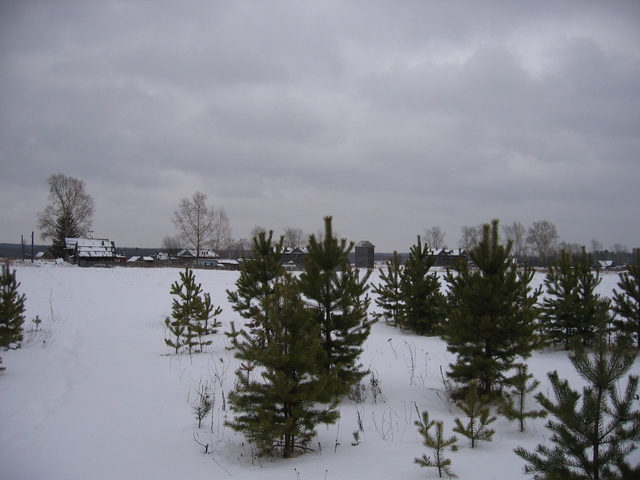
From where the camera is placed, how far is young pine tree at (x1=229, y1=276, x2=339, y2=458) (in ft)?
16.3

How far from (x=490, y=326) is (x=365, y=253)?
135 ft

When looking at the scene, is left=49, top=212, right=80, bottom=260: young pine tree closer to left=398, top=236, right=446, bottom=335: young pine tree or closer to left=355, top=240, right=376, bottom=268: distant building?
left=355, top=240, right=376, bottom=268: distant building

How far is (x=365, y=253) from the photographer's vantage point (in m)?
48.2

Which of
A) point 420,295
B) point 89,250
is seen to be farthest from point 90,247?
point 420,295

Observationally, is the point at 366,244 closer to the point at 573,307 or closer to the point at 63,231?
the point at 573,307

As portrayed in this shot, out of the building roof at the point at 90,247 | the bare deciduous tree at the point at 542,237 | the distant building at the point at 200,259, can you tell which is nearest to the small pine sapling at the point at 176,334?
the distant building at the point at 200,259

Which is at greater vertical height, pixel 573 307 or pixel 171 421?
pixel 573 307

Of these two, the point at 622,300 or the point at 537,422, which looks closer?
the point at 537,422

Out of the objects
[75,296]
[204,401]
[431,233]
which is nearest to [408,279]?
[204,401]

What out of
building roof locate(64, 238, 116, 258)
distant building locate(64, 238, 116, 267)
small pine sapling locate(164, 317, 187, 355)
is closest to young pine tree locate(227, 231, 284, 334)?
small pine sapling locate(164, 317, 187, 355)

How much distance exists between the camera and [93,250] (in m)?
50.2

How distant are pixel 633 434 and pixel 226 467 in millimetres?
4252

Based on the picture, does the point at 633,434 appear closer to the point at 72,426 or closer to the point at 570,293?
the point at 72,426

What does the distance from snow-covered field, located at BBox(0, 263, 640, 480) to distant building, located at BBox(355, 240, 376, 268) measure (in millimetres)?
34348
